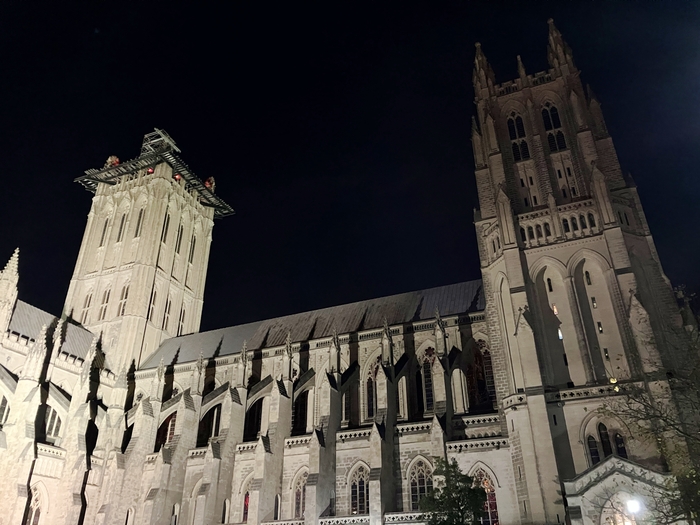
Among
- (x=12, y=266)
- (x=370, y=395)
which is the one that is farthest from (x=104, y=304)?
(x=370, y=395)

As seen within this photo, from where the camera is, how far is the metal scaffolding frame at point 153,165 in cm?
5781

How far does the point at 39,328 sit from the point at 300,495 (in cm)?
2666

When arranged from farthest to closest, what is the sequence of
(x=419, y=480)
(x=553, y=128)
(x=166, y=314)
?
(x=166, y=314) < (x=553, y=128) < (x=419, y=480)

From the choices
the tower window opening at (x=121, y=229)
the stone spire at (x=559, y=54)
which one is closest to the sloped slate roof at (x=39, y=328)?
the tower window opening at (x=121, y=229)

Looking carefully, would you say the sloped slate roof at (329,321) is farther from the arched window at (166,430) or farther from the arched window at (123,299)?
the arched window at (166,430)

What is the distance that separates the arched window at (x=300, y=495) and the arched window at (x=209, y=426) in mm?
10175

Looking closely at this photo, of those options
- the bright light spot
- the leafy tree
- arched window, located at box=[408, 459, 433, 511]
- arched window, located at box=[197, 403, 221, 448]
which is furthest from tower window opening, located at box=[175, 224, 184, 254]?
the bright light spot

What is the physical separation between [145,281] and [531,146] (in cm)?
3611

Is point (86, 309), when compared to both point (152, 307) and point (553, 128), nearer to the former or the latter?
point (152, 307)

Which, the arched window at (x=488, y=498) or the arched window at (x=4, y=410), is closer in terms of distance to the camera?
the arched window at (x=488, y=498)

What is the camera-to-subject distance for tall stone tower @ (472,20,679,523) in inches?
1065

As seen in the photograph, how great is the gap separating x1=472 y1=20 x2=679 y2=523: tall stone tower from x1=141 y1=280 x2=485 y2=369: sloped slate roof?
6625mm

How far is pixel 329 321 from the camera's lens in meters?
45.3

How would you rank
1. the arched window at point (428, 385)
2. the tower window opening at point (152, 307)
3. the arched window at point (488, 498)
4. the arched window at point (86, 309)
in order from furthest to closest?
the arched window at point (86, 309) < the tower window opening at point (152, 307) < the arched window at point (428, 385) < the arched window at point (488, 498)
